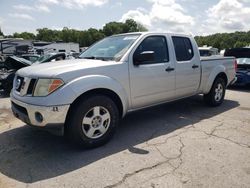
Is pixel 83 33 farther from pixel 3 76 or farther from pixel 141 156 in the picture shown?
pixel 141 156

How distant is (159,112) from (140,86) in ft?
5.91

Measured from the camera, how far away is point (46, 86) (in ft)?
12.3

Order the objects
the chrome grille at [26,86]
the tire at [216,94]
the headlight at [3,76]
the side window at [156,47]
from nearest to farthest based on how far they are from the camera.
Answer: the chrome grille at [26,86] → the side window at [156,47] → the tire at [216,94] → the headlight at [3,76]

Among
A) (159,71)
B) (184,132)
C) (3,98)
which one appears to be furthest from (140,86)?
(3,98)

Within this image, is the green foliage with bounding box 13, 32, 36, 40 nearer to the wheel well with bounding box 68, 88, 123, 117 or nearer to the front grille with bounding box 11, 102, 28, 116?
the front grille with bounding box 11, 102, 28, 116

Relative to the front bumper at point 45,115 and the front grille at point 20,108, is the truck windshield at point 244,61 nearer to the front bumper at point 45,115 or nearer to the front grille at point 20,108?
the front bumper at point 45,115

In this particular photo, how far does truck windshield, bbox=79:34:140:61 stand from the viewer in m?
4.70

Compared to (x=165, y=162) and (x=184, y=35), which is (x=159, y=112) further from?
(x=165, y=162)

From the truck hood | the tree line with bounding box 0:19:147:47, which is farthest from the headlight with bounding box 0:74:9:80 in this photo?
the tree line with bounding box 0:19:147:47

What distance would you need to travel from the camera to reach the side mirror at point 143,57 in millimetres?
4449

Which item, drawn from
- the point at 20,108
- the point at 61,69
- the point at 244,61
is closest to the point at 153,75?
the point at 61,69

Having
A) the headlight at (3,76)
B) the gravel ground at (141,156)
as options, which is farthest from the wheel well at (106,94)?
the headlight at (3,76)

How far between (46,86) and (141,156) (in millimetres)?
1675

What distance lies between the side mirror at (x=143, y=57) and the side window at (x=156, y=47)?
19 centimetres
